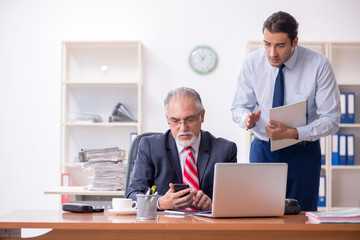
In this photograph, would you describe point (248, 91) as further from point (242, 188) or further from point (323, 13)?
point (323, 13)

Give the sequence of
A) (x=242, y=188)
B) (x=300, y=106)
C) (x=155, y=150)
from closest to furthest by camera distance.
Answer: (x=242, y=188), (x=155, y=150), (x=300, y=106)

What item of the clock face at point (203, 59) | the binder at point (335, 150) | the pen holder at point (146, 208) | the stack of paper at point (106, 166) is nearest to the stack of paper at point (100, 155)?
the stack of paper at point (106, 166)

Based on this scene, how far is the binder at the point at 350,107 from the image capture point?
15.9 feet

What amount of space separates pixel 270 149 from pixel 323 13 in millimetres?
2902

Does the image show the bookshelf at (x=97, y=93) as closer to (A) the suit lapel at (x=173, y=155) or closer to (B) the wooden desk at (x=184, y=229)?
(A) the suit lapel at (x=173, y=155)

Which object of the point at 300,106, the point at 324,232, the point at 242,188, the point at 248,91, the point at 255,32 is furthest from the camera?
the point at 255,32

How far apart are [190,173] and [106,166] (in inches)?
44.5

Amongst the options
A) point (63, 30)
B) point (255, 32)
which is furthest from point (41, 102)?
point (255, 32)

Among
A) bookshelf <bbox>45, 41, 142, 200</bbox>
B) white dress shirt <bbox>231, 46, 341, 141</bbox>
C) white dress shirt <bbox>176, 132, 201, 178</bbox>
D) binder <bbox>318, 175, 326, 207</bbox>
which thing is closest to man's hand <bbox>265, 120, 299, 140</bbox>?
white dress shirt <bbox>231, 46, 341, 141</bbox>

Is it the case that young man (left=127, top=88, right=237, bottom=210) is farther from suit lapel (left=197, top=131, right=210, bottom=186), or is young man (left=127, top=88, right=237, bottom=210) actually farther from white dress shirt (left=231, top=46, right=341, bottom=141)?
white dress shirt (left=231, top=46, right=341, bottom=141)

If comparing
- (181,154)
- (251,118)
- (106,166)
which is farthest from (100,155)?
(251,118)

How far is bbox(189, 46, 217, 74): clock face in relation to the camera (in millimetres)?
5102

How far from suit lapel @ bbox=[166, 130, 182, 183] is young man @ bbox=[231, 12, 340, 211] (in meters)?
0.40

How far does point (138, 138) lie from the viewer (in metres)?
2.60
